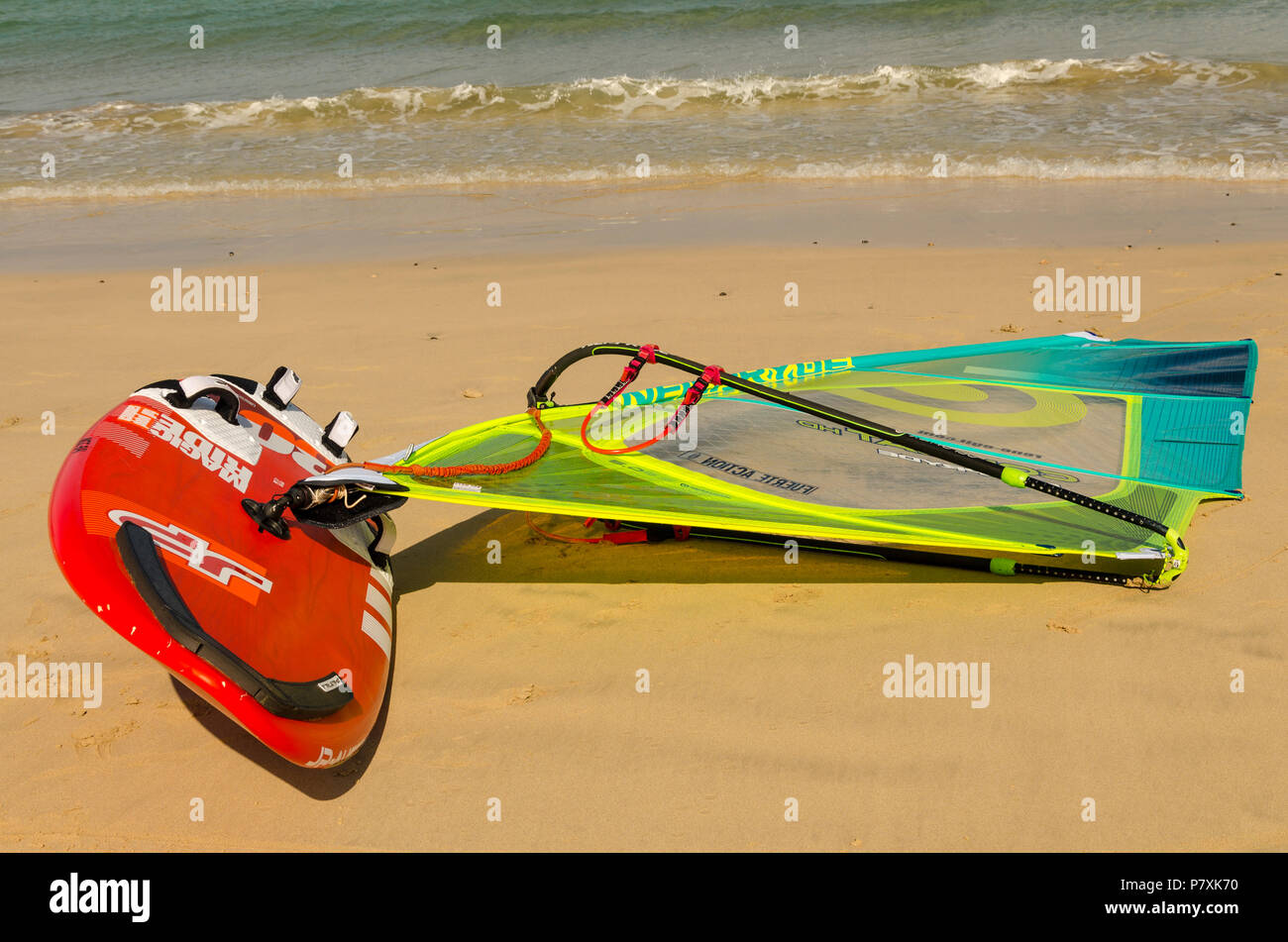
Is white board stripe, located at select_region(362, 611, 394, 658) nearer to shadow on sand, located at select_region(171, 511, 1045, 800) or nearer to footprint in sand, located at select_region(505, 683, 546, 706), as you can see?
shadow on sand, located at select_region(171, 511, 1045, 800)

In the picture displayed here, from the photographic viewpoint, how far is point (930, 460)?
13.2ft

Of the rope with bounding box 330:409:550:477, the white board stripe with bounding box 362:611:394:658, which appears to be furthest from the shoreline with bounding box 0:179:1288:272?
the white board stripe with bounding box 362:611:394:658

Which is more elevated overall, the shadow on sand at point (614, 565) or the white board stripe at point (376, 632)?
the shadow on sand at point (614, 565)

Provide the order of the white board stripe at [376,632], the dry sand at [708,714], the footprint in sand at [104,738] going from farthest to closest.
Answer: the white board stripe at [376,632] → the footprint in sand at [104,738] → the dry sand at [708,714]

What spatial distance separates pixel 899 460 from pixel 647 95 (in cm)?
1064

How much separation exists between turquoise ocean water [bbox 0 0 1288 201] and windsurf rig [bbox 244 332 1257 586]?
19.3 feet

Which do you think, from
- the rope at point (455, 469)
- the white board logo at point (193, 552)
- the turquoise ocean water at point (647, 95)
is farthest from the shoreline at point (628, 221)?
the white board logo at point (193, 552)

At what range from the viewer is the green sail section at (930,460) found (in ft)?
11.6

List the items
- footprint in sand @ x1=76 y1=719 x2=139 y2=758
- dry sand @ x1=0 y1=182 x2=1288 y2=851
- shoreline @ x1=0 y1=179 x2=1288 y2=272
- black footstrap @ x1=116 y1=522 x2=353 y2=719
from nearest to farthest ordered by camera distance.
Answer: black footstrap @ x1=116 y1=522 x2=353 y2=719 < dry sand @ x1=0 y1=182 x2=1288 y2=851 < footprint in sand @ x1=76 y1=719 x2=139 y2=758 < shoreline @ x1=0 y1=179 x2=1288 y2=272

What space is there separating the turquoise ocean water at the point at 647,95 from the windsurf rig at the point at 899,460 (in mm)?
5871

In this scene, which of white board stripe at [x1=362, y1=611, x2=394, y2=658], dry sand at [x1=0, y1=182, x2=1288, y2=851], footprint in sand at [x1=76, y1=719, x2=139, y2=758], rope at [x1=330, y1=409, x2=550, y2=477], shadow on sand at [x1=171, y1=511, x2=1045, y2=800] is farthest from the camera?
shadow on sand at [x1=171, y1=511, x2=1045, y2=800]

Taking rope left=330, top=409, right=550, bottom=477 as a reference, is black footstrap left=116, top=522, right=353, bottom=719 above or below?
below

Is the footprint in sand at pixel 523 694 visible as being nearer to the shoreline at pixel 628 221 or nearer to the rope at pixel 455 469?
the rope at pixel 455 469

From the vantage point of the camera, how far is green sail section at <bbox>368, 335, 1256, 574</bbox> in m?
3.54
